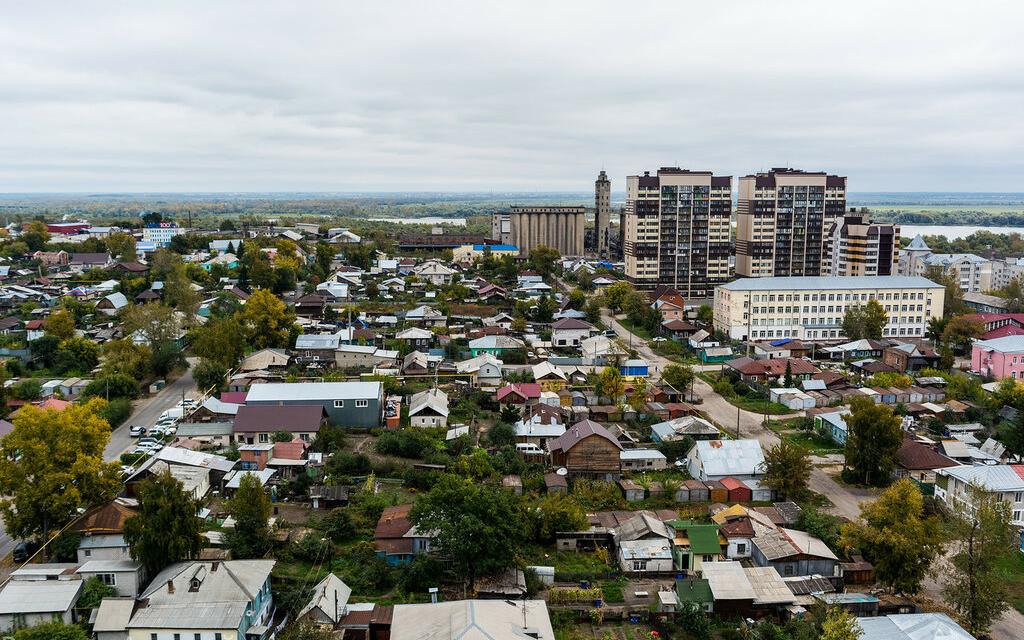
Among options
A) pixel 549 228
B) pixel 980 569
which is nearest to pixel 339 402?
pixel 980 569

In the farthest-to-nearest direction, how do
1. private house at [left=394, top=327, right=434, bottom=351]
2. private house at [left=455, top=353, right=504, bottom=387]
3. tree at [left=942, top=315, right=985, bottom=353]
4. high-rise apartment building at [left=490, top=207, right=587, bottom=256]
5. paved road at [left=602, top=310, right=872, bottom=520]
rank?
high-rise apartment building at [left=490, top=207, right=587, bottom=256], private house at [left=394, top=327, right=434, bottom=351], tree at [left=942, top=315, right=985, bottom=353], private house at [left=455, top=353, right=504, bottom=387], paved road at [left=602, top=310, right=872, bottom=520]

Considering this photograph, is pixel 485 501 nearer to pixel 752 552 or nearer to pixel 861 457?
pixel 752 552

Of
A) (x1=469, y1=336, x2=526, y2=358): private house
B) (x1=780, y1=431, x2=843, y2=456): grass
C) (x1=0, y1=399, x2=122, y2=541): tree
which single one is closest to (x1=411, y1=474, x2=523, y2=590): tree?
(x1=0, y1=399, x2=122, y2=541): tree

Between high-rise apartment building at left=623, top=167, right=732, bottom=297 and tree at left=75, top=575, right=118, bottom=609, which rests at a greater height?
high-rise apartment building at left=623, top=167, right=732, bottom=297

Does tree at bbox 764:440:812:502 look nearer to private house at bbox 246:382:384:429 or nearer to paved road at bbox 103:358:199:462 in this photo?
private house at bbox 246:382:384:429

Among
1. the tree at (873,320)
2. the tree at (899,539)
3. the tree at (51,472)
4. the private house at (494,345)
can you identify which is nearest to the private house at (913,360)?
the tree at (873,320)

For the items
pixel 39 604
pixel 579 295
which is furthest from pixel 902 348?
Result: pixel 39 604

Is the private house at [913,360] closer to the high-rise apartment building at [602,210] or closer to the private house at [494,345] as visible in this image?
the private house at [494,345]
